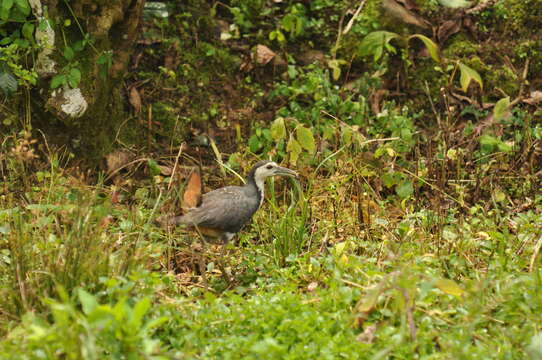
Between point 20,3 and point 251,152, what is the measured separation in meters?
2.31

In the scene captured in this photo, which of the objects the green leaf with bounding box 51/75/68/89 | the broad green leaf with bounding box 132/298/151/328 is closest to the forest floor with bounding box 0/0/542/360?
the broad green leaf with bounding box 132/298/151/328

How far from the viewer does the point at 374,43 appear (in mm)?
7234

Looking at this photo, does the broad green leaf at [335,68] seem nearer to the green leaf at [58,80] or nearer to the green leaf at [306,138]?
the green leaf at [306,138]

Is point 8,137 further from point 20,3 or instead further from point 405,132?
point 405,132

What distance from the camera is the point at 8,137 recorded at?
5996mm

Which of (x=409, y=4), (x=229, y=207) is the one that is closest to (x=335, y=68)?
(x=409, y=4)

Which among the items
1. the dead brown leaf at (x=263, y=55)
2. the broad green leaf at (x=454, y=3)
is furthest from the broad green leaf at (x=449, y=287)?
the broad green leaf at (x=454, y=3)

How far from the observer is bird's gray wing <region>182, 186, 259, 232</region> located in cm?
564

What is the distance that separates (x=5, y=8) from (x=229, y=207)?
87.4 inches

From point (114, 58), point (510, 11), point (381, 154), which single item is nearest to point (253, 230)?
point (381, 154)

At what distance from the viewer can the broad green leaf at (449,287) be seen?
3.92 m

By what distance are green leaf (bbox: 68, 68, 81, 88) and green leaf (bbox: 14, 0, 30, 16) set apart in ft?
1.89

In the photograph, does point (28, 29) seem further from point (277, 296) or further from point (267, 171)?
point (277, 296)

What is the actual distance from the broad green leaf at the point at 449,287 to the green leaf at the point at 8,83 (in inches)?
146
